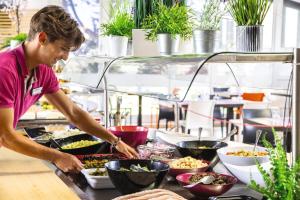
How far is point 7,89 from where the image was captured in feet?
8.32

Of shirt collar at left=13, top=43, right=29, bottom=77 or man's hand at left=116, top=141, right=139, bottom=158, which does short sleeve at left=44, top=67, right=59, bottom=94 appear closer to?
shirt collar at left=13, top=43, right=29, bottom=77

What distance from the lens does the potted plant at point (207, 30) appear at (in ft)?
7.13

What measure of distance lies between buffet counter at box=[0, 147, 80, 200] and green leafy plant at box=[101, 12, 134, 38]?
94 centimetres

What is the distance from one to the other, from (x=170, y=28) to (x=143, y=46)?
223 mm

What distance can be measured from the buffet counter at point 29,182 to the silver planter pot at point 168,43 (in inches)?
32.7

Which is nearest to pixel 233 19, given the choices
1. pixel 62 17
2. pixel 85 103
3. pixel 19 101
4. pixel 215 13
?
pixel 215 13

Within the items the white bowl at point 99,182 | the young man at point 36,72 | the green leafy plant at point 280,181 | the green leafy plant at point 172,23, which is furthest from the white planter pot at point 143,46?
the green leafy plant at point 280,181

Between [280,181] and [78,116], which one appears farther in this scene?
[78,116]

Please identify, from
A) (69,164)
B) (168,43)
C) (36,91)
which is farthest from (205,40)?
(36,91)

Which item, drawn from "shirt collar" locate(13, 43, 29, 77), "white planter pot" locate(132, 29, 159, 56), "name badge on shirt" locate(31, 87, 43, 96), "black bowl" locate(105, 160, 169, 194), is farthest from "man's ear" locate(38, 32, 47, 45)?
"black bowl" locate(105, 160, 169, 194)

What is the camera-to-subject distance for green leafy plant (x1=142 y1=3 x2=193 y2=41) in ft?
7.89

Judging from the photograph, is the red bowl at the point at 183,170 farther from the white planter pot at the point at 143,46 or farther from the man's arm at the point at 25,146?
the white planter pot at the point at 143,46

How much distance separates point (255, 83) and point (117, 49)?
0.91 metres

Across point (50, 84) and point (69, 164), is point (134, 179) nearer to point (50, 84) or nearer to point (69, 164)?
point (69, 164)
